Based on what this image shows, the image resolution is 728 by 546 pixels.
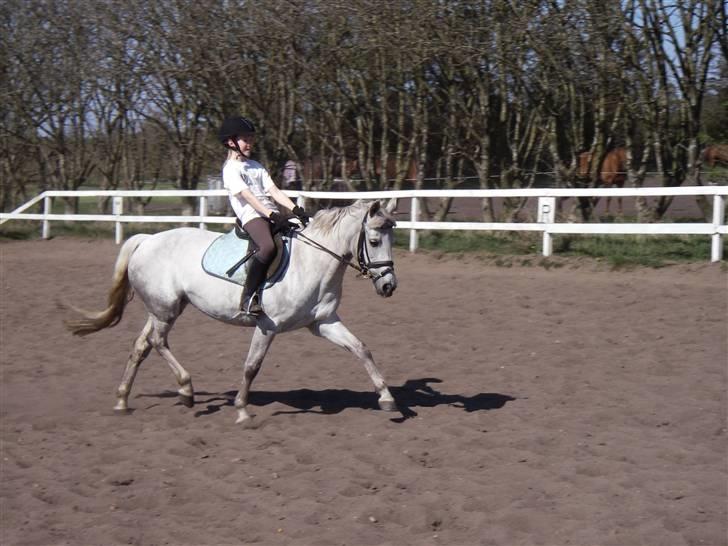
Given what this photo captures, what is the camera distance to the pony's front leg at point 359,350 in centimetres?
758

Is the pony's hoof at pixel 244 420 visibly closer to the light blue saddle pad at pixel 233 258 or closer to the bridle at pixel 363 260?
the light blue saddle pad at pixel 233 258

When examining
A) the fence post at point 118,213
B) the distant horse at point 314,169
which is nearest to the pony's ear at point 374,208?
the distant horse at point 314,169

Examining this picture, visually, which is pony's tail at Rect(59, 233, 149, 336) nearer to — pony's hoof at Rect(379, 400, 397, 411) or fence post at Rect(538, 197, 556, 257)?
pony's hoof at Rect(379, 400, 397, 411)

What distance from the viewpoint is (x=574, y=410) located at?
762cm

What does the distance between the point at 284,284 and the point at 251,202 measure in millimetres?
758

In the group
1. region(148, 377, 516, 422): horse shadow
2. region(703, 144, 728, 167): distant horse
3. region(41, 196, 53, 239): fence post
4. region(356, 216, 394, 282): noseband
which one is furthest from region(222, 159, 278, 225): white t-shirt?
region(41, 196, 53, 239): fence post

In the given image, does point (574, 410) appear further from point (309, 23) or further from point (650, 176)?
point (309, 23)

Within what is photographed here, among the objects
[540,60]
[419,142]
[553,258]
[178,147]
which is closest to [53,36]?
[178,147]

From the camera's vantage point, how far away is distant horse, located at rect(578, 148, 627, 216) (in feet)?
58.1

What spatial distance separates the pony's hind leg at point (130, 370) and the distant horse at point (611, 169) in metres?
11.3

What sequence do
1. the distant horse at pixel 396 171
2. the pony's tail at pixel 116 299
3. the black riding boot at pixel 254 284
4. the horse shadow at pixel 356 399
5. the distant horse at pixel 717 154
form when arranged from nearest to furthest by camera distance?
the black riding boot at pixel 254 284, the horse shadow at pixel 356 399, the pony's tail at pixel 116 299, the distant horse at pixel 717 154, the distant horse at pixel 396 171

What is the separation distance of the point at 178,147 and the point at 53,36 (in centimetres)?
462

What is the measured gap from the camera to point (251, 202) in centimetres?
762

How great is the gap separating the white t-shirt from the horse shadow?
69.0 inches
